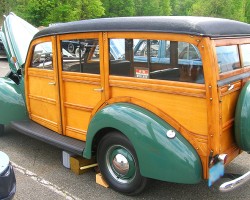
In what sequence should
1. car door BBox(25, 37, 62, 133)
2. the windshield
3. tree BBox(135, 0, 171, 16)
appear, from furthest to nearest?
tree BBox(135, 0, 171, 16)
the windshield
car door BBox(25, 37, 62, 133)

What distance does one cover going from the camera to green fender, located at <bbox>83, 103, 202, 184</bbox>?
9.12 ft

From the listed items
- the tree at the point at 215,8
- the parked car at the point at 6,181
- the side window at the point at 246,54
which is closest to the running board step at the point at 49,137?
the parked car at the point at 6,181

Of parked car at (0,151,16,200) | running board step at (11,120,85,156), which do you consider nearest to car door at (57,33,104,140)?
running board step at (11,120,85,156)

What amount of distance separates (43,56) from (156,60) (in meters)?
1.87

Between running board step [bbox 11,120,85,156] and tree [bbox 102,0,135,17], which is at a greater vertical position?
tree [bbox 102,0,135,17]

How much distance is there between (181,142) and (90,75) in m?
1.39

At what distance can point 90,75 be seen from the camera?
361 cm

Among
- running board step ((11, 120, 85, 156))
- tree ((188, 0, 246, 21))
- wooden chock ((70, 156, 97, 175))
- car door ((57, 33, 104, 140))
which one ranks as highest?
tree ((188, 0, 246, 21))

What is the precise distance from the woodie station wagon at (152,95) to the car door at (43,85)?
0.04 meters

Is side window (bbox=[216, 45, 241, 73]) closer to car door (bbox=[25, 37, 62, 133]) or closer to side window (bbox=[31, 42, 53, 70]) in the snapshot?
car door (bbox=[25, 37, 62, 133])

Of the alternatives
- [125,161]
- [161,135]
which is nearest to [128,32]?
Answer: [161,135]

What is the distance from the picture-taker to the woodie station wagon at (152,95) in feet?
9.07

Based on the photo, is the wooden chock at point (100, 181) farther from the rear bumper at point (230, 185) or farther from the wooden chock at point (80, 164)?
the rear bumper at point (230, 185)

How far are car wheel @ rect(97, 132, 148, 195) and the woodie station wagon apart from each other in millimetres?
11
